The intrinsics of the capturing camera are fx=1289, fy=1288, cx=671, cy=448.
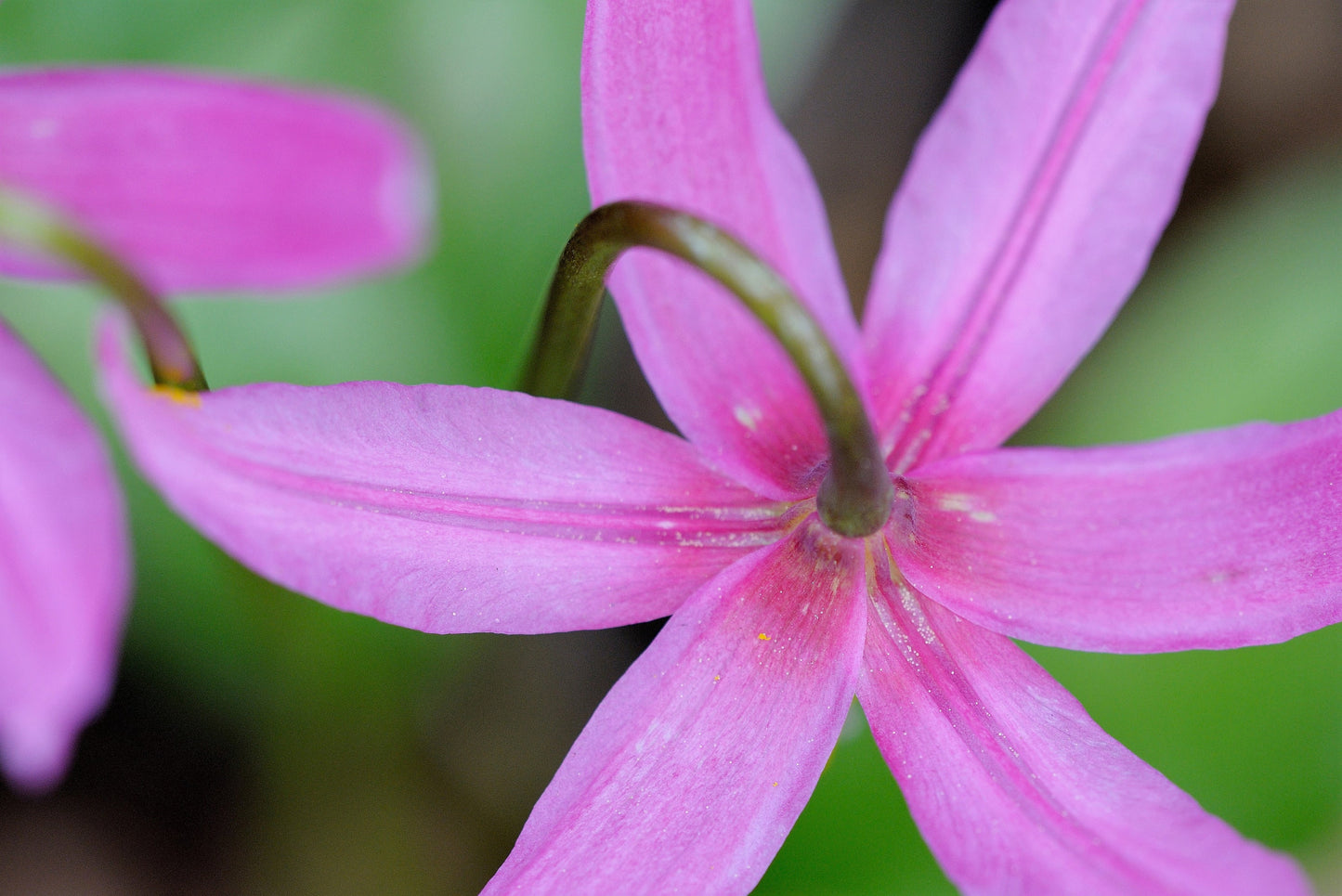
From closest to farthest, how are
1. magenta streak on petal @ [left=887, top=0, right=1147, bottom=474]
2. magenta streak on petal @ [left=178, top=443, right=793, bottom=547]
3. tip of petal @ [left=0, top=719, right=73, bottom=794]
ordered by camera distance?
tip of petal @ [left=0, top=719, right=73, bottom=794]
magenta streak on petal @ [left=178, top=443, right=793, bottom=547]
magenta streak on petal @ [left=887, top=0, right=1147, bottom=474]

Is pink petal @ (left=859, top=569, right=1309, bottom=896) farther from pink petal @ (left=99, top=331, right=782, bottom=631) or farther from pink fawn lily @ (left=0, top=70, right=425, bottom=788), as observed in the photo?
pink fawn lily @ (left=0, top=70, right=425, bottom=788)

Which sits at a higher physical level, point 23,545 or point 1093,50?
point 1093,50

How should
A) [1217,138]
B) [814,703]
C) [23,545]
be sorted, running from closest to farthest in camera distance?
[23,545], [814,703], [1217,138]

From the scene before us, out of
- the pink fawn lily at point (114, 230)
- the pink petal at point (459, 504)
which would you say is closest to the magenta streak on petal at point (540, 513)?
the pink petal at point (459, 504)

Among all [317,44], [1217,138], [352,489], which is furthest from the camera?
[1217,138]

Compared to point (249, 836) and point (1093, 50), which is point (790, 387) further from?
point (249, 836)

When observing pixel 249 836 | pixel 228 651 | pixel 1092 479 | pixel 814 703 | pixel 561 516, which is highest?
pixel 1092 479

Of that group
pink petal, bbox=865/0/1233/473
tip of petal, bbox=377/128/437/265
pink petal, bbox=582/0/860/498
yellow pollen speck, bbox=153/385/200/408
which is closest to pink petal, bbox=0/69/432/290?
tip of petal, bbox=377/128/437/265

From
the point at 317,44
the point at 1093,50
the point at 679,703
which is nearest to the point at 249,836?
the point at 317,44
